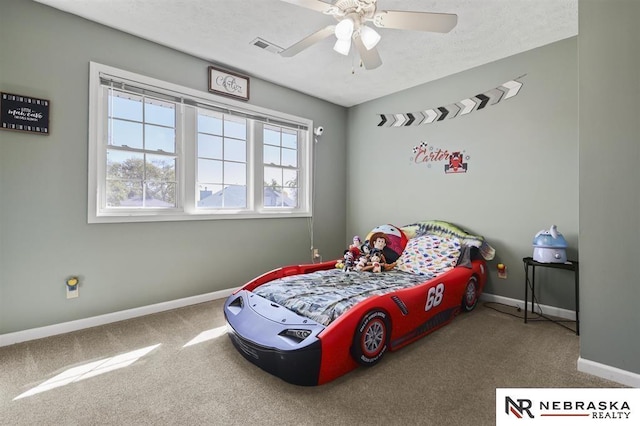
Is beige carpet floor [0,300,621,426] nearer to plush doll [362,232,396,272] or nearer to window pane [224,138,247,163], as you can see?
plush doll [362,232,396,272]

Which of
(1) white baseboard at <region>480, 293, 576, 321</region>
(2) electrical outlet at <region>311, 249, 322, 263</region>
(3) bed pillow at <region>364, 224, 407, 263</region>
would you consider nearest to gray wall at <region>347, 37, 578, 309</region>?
(1) white baseboard at <region>480, 293, 576, 321</region>

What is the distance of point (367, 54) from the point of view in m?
2.23

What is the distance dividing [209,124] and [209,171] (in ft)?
1.71

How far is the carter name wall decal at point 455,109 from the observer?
3.19 meters

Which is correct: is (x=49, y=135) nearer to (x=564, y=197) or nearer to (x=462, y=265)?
(x=462, y=265)

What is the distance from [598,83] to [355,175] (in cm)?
307

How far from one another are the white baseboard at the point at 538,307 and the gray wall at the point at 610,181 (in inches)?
44.0

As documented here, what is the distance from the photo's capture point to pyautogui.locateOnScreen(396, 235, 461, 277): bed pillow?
2.99m

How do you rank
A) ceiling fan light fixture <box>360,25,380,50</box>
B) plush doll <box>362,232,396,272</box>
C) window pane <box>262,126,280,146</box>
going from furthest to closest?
window pane <box>262,126,280,146</box>
plush doll <box>362,232,396,272</box>
ceiling fan light fixture <box>360,25,380,50</box>

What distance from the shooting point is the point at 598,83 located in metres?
1.83

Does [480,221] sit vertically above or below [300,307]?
above

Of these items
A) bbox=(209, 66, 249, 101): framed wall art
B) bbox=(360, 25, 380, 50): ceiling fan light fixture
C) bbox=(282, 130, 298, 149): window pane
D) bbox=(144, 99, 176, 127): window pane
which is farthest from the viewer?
bbox=(282, 130, 298, 149): window pane

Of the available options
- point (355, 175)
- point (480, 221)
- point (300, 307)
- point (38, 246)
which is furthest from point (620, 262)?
point (38, 246)

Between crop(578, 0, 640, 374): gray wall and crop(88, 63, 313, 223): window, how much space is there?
300 centimetres
